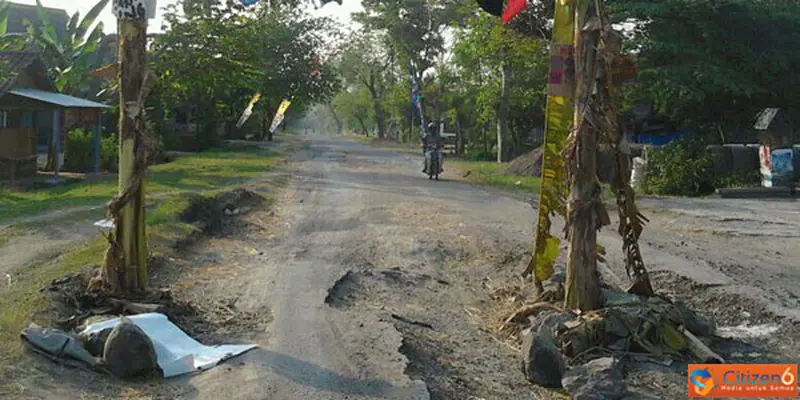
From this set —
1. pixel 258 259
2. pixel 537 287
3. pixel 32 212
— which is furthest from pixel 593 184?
pixel 32 212

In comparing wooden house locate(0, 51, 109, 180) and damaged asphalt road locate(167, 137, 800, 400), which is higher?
wooden house locate(0, 51, 109, 180)

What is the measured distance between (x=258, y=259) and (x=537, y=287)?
14.2 ft

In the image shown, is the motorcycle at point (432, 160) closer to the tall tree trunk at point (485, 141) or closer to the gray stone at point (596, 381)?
the tall tree trunk at point (485, 141)

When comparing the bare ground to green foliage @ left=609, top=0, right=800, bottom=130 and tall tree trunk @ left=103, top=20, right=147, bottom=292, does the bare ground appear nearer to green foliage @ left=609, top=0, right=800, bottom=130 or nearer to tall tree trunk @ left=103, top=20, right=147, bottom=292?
tall tree trunk @ left=103, top=20, right=147, bottom=292

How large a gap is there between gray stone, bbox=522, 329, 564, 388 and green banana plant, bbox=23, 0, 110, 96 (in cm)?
2564

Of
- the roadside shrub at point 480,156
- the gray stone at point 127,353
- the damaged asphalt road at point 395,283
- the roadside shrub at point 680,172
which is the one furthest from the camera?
the roadside shrub at point 480,156

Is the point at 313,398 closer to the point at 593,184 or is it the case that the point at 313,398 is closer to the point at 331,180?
the point at 593,184

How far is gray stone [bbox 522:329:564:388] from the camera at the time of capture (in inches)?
262

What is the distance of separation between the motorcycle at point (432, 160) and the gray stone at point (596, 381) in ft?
62.2

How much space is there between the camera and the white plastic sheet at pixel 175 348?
6441 mm

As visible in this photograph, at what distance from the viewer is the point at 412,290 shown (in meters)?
9.91

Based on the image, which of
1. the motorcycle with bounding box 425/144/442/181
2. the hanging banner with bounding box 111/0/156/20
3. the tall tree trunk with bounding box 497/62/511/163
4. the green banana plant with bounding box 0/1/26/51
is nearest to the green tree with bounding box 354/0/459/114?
the tall tree trunk with bounding box 497/62/511/163

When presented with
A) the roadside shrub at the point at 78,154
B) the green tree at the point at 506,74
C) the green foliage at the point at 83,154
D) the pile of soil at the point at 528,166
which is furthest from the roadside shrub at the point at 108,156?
the green tree at the point at 506,74

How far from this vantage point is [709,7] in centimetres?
2552
